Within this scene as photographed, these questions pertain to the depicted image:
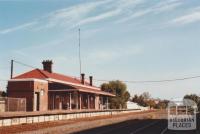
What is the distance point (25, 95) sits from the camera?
159 ft

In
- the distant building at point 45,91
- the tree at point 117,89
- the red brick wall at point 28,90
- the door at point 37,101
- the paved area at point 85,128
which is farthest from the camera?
the tree at point 117,89

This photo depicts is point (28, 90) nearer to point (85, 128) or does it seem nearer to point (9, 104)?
point (9, 104)

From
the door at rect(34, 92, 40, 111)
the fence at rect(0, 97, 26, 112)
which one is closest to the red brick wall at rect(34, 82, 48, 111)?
the door at rect(34, 92, 40, 111)

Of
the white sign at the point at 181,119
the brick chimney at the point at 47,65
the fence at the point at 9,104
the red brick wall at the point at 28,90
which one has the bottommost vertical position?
the white sign at the point at 181,119

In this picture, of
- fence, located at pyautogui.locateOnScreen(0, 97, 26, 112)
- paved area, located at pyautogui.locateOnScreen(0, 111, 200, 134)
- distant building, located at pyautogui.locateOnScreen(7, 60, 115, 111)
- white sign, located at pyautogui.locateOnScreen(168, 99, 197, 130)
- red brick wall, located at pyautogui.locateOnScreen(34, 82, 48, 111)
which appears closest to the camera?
paved area, located at pyautogui.locateOnScreen(0, 111, 200, 134)

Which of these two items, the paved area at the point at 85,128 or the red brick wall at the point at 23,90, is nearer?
the paved area at the point at 85,128

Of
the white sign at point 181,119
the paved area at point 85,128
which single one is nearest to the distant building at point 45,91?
the white sign at point 181,119

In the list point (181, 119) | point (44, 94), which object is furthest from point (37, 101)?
point (181, 119)

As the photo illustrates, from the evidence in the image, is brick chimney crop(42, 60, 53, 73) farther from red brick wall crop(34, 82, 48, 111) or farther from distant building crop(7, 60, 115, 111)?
red brick wall crop(34, 82, 48, 111)

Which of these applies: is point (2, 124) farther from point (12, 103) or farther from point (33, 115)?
point (12, 103)

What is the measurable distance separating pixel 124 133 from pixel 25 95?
27245 mm

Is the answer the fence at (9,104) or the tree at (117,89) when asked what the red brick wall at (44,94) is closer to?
the fence at (9,104)

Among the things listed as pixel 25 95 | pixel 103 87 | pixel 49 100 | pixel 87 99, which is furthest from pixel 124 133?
pixel 103 87

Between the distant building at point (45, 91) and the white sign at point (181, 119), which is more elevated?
the distant building at point (45, 91)
